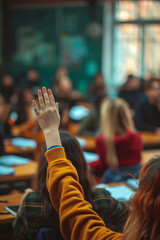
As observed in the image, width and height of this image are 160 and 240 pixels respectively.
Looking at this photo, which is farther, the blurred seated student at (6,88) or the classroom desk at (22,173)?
the blurred seated student at (6,88)

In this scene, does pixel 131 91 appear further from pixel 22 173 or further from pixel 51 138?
pixel 51 138

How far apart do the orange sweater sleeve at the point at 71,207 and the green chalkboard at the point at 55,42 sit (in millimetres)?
10068

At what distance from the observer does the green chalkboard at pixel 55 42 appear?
1112cm

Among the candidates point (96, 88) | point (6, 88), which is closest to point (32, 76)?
point (6, 88)

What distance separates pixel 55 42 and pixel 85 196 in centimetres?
1007

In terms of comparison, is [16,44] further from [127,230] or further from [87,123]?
[127,230]

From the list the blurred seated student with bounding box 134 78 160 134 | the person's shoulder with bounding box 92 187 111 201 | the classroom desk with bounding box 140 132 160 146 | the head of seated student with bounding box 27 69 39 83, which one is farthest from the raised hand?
the head of seated student with bounding box 27 69 39 83

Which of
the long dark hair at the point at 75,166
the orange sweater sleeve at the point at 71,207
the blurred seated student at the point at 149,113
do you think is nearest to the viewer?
the orange sweater sleeve at the point at 71,207

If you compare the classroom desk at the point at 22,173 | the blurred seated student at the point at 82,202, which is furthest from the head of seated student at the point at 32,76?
the blurred seated student at the point at 82,202

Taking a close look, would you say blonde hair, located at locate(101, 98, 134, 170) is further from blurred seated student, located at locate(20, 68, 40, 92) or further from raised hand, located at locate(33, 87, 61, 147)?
blurred seated student, located at locate(20, 68, 40, 92)

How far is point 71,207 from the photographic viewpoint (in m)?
1.19

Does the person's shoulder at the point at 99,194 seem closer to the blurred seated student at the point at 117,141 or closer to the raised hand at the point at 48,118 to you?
the raised hand at the point at 48,118

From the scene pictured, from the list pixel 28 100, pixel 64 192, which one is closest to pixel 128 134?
pixel 64 192

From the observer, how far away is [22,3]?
37.8ft
